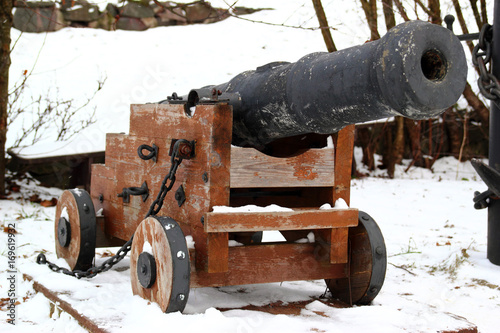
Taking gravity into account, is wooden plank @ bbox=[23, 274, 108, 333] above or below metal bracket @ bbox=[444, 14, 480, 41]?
below

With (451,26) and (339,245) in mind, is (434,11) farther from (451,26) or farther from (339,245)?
(339,245)

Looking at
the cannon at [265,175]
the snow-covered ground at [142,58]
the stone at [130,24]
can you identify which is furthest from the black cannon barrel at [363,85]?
the stone at [130,24]

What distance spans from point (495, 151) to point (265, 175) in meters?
2.01

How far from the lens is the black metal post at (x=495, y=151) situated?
13.4ft

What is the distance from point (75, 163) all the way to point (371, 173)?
4818 millimetres

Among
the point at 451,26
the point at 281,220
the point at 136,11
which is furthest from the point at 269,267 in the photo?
the point at 136,11

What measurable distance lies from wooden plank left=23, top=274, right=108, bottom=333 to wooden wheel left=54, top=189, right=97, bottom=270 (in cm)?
30

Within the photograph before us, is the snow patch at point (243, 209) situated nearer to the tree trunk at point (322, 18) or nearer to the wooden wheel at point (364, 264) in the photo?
the wooden wheel at point (364, 264)

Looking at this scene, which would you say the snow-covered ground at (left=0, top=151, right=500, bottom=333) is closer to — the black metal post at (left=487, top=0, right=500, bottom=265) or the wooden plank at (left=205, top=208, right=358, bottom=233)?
the black metal post at (left=487, top=0, right=500, bottom=265)

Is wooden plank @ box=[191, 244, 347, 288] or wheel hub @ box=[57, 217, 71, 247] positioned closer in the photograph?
wooden plank @ box=[191, 244, 347, 288]

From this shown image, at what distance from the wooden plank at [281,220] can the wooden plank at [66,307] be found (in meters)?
0.64

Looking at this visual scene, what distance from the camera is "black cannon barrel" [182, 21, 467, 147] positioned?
203cm

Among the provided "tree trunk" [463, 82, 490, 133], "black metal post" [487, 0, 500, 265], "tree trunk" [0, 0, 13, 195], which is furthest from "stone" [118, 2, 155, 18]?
"black metal post" [487, 0, 500, 265]

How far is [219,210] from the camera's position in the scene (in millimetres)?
2705
